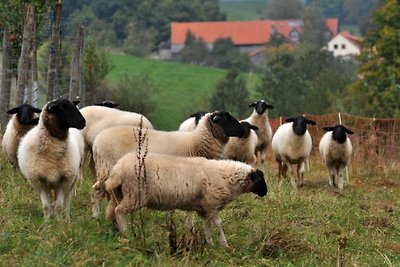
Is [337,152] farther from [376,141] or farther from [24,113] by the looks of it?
[24,113]

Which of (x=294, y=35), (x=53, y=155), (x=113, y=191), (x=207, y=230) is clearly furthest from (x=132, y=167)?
(x=294, y=35)

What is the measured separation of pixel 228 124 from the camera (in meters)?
10.4

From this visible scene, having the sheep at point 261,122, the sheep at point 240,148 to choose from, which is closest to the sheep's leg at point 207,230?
the sheep at point 240,148

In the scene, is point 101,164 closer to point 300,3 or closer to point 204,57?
point 204,57

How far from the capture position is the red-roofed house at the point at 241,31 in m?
118

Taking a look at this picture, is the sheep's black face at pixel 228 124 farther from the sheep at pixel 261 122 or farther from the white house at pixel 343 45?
the white house at pixel 343 45

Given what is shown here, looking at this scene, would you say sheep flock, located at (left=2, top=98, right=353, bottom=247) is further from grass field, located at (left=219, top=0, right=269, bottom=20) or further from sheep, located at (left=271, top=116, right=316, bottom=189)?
grass field, located at (left=219, top=0, right=269, bottom=20)

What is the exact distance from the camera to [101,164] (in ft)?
31.0

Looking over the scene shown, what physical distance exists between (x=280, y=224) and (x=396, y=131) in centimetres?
1148

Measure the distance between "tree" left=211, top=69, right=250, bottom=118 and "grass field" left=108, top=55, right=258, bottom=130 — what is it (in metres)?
1.00

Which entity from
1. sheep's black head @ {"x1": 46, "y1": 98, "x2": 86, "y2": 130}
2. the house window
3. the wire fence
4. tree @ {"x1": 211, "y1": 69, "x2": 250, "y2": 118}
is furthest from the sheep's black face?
the house window

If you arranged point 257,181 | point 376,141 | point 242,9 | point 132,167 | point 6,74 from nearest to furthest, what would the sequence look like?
point 132,167 → point 257,181 → point 6,74 → point 376,141 → point 242,9

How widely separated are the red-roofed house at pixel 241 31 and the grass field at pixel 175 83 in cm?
4347

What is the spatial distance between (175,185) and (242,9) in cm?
18416
